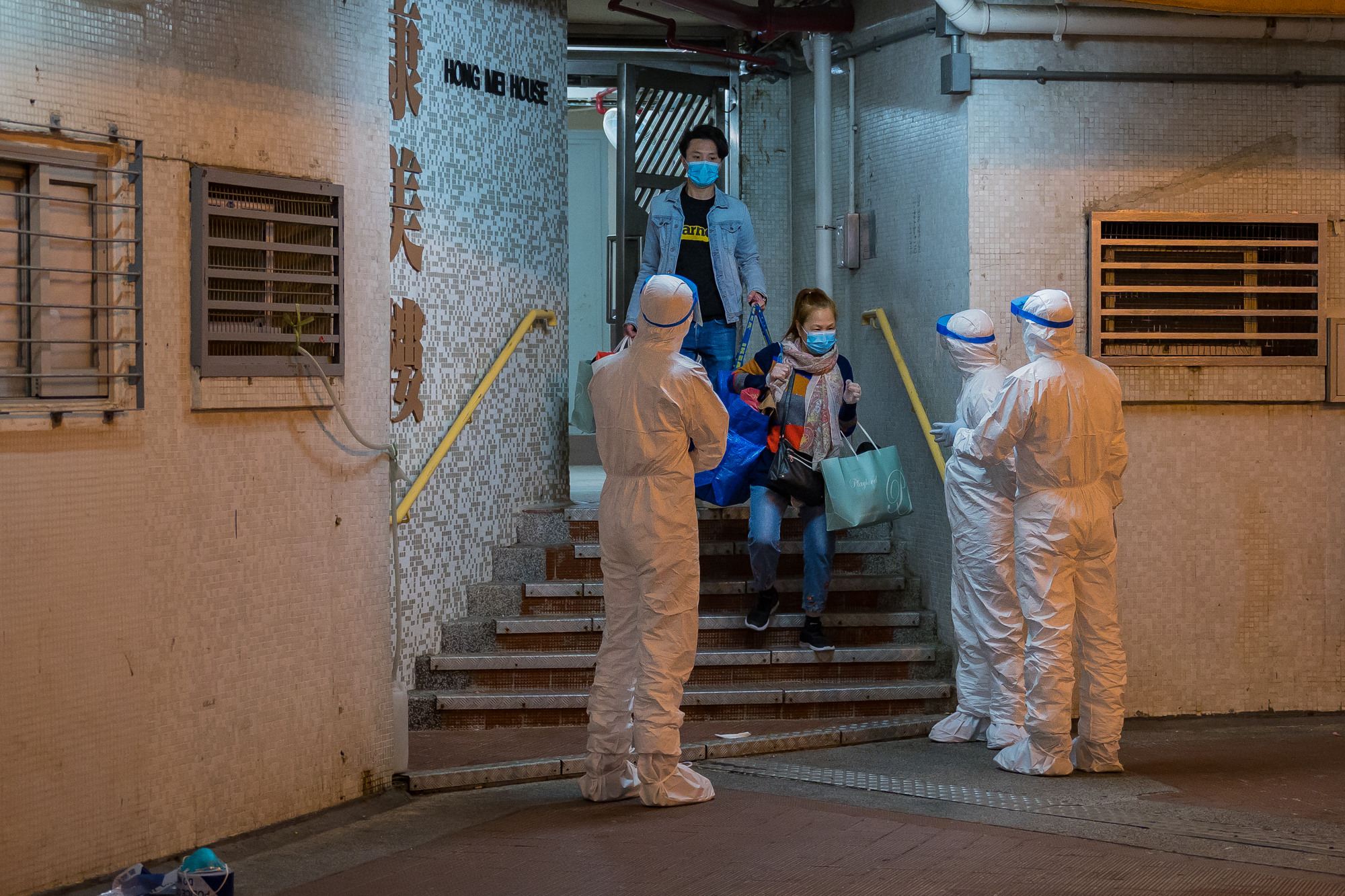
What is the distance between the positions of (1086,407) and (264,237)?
9.71 ft

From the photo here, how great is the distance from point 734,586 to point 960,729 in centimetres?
132

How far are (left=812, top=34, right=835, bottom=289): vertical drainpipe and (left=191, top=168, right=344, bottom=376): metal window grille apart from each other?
11.0 ft

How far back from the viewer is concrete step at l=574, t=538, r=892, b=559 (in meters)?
6.26

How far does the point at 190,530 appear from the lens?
4.07 meters

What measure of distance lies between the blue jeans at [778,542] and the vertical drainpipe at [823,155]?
5.99 feet

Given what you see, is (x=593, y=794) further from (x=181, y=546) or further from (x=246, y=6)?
(x=246, y=6)

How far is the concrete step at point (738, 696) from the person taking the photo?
559 centimetres

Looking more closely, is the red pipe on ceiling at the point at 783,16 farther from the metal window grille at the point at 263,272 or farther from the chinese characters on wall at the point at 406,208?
the metal window grille at the point at 263,272

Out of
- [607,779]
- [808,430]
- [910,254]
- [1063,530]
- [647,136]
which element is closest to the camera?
[607,779]

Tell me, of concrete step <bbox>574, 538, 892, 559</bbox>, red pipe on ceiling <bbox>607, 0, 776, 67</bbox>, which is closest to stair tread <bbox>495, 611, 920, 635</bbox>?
concrete step <bbox>574, 538, 892, 559</bbox>

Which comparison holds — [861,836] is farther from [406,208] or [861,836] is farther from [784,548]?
[406,208]

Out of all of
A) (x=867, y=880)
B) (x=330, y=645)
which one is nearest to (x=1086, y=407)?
(x=867, y=880)

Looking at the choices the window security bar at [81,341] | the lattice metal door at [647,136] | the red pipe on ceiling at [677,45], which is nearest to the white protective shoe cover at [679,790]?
the window security bar at [81,341]

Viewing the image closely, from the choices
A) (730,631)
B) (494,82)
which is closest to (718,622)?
(730,631)
